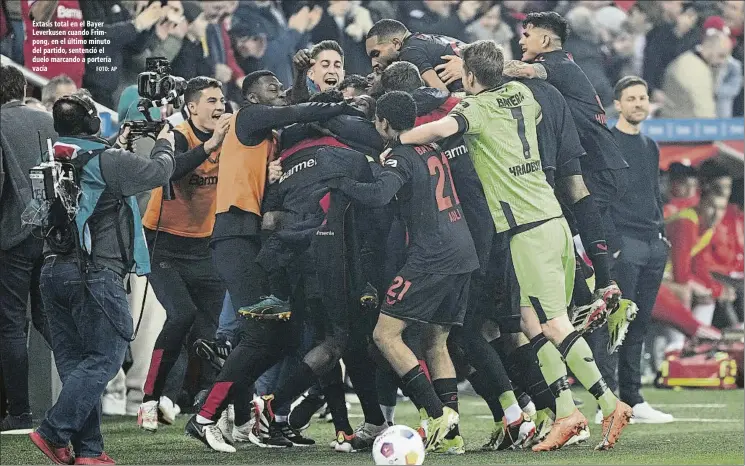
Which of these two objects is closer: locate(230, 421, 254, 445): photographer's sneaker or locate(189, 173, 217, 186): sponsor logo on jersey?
locate(230, 421, 254, 445): photographer's sneaker

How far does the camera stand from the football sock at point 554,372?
6.12 m

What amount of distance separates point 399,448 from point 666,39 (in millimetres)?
5411

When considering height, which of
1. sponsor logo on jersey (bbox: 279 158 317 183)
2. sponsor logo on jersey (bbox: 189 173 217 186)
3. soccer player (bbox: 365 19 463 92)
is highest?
soccer player (bbox: 365 19 463 92)

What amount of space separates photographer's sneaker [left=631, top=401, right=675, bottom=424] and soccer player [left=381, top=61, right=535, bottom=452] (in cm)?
153

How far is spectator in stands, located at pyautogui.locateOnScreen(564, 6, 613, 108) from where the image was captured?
26.9ft

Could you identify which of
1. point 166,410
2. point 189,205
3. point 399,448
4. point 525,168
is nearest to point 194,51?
point 189,205

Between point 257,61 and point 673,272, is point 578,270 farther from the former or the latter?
point 673,272

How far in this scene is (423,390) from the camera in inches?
236

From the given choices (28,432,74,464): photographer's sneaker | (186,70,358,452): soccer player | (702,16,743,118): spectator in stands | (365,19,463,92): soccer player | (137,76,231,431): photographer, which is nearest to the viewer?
(28,432,74,464): photographer's sneaker

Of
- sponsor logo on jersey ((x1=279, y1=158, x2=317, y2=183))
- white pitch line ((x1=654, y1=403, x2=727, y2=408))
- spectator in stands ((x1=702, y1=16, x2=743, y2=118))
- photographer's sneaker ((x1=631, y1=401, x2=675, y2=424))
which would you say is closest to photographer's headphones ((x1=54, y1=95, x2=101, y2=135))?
sponsor logo on jersey ((x1=279, y1=158, x2=317, y2=183))

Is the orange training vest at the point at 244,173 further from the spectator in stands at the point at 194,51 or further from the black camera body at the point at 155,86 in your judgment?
the spectator in stands at the point at 194,51

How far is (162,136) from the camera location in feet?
19.4

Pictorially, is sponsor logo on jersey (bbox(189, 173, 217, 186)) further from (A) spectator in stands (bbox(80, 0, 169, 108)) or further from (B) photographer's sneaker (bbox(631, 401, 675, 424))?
(B) photographer's sneaker (bbox(631, 401, 675, 424))

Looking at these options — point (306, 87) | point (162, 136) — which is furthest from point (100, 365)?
point (306, 87)
